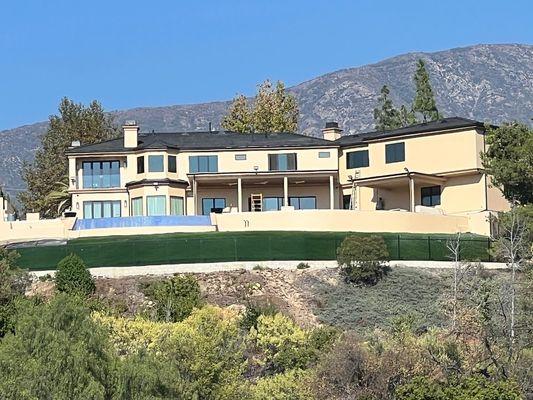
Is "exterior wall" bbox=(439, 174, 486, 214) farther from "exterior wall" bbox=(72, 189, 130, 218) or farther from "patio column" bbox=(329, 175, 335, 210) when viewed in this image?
"exterior wall" bbox=(72, 189, 130, 218)

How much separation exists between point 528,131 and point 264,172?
16327mm

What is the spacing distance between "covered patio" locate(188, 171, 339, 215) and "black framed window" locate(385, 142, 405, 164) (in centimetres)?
320

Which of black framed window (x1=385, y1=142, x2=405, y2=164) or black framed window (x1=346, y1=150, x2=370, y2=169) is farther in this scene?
black framed window (x1=346, y1=150, x2=370, y2=169)

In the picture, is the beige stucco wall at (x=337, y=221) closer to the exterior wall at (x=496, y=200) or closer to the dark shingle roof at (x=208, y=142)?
the exterior wall at (x=496, y=200)

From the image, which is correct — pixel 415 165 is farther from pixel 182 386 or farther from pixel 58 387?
pixel 58 387

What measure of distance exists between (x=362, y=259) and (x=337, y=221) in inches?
235

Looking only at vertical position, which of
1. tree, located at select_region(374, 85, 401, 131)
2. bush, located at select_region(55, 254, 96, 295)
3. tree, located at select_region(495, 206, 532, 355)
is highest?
tree, located at select_region(374, 85, 401, 131)

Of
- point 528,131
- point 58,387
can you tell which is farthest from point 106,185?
point 58,387

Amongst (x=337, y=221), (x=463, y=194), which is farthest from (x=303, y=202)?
(x=337, y=221)

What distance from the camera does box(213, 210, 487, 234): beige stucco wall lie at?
7644 cm

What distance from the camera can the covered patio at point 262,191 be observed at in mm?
84750

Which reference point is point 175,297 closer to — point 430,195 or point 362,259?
point 362,259

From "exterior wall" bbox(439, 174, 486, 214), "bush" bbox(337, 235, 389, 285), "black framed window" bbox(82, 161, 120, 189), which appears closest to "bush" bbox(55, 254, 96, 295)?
"bush" bbox(337, 235, 389, 285)

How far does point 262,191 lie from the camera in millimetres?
86875
